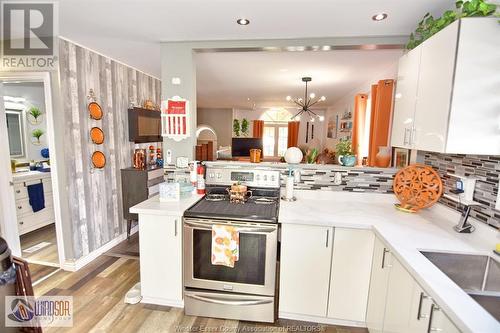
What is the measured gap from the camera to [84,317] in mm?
1881

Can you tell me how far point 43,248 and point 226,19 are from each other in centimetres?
331

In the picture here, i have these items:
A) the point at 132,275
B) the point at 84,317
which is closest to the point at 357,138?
the point at 132,275

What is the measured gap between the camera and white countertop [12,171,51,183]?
2968mm

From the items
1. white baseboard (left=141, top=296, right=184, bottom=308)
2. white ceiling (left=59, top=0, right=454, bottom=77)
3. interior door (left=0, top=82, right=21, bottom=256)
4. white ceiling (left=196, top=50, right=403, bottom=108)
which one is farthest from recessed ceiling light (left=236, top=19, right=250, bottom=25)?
interior door (left=0, top=82, right=21, bottom=256)

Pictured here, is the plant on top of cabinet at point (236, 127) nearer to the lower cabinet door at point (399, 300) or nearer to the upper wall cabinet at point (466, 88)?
the upper wall cabinet at point (466, 88)

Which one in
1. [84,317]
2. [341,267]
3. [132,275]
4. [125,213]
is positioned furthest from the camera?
[125,213]

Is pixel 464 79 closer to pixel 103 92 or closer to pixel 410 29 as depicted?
pixel 410 29

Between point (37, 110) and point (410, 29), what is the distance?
492cm

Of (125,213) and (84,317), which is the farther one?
(125,213)

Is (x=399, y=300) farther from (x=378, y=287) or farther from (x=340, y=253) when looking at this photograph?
(x=340, y=253)

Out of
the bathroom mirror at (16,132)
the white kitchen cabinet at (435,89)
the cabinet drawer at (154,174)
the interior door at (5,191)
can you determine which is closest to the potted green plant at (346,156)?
the white kitchen cabinet at (435,89)

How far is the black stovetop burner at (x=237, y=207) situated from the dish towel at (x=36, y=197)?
8.46 feet

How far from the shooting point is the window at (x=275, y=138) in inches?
344

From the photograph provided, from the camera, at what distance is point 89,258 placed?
264cm
